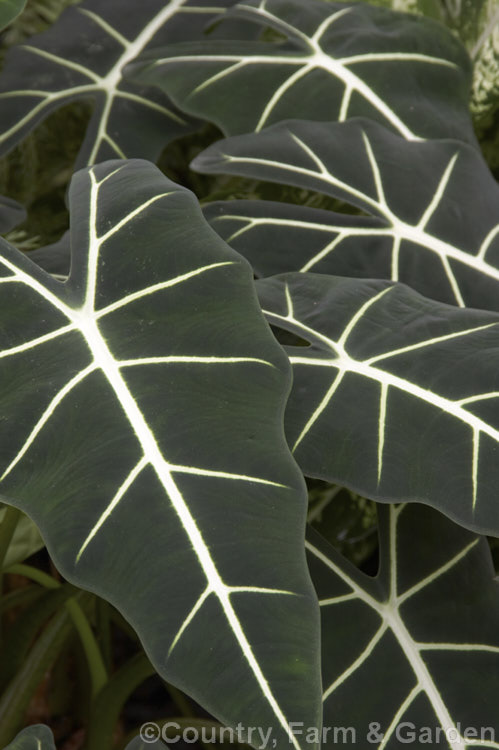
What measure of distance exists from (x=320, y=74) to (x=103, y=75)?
371 mm

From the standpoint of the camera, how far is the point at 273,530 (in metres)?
0.55

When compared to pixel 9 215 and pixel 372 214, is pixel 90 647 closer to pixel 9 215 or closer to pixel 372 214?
pixel 9 215

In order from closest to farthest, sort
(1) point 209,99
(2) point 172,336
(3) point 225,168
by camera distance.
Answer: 1. (2) point 172,336
2. (3) point 225,168
3. (1) point 209,99

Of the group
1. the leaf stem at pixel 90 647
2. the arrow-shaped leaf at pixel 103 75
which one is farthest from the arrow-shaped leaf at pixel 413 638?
the arrow-shaped leaf at pixel 103 75

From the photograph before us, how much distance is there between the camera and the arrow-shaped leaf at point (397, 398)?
25.0 inches

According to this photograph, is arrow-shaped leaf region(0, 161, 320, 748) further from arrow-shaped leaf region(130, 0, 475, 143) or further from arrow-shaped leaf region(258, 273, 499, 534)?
arrow-shaped leaf region(130, 0, 475, 143)

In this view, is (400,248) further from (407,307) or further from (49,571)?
(49,571)

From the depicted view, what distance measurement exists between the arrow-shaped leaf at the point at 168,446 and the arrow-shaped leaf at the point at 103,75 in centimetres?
54

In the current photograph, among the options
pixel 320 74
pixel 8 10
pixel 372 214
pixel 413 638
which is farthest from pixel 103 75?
pixel 413 638

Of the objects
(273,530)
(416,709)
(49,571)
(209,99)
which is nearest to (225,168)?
(209,99)

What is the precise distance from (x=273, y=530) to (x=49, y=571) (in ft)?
3.94

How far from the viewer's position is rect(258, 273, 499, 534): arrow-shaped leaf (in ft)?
2.08

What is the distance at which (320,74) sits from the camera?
1190mm

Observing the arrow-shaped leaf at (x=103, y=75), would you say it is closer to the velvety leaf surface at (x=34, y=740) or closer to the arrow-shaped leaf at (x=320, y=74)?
the arrow-shaped leaf at (x=320, y=74)
